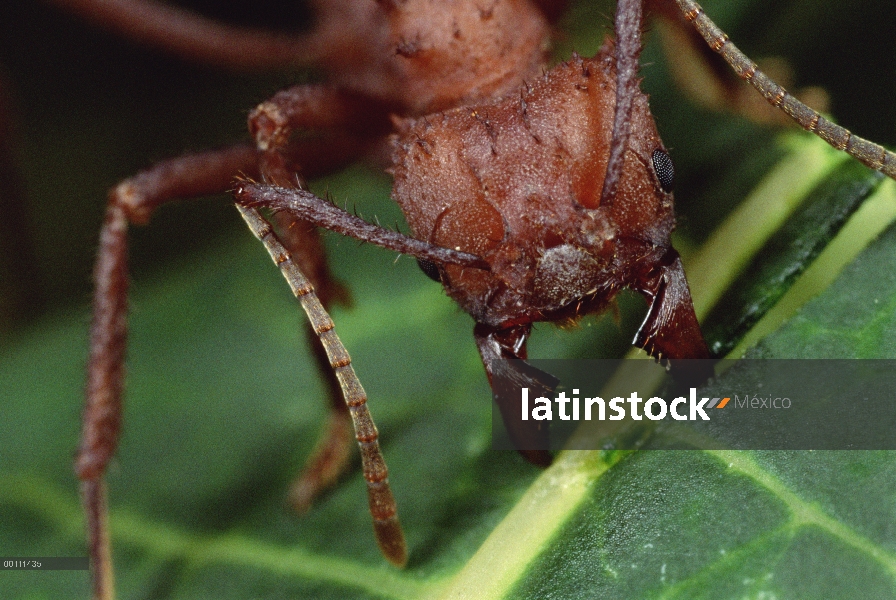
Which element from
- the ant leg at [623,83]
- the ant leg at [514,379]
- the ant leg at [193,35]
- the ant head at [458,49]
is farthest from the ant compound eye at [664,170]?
the ant leg at [193,35]

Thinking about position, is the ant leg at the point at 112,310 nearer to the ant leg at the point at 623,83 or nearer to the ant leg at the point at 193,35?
the ant leg at the point at 193,35

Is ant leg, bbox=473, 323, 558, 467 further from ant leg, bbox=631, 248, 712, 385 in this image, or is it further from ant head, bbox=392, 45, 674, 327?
ant leg, bbox=631, 248, 712, 385

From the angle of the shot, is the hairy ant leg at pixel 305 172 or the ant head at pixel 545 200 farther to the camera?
the hairy ant leg at pixel 305 172

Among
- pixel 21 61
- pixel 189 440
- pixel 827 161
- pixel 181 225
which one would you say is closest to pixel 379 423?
pixel 189 440

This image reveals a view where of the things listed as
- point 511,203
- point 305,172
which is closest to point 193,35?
point 305,172

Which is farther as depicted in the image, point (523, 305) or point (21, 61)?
point (21, 61)

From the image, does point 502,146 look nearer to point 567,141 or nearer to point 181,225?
point 567,141

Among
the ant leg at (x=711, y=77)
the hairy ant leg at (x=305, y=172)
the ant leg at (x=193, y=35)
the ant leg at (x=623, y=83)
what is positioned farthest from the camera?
the ant leg at (x=193, y=35)
